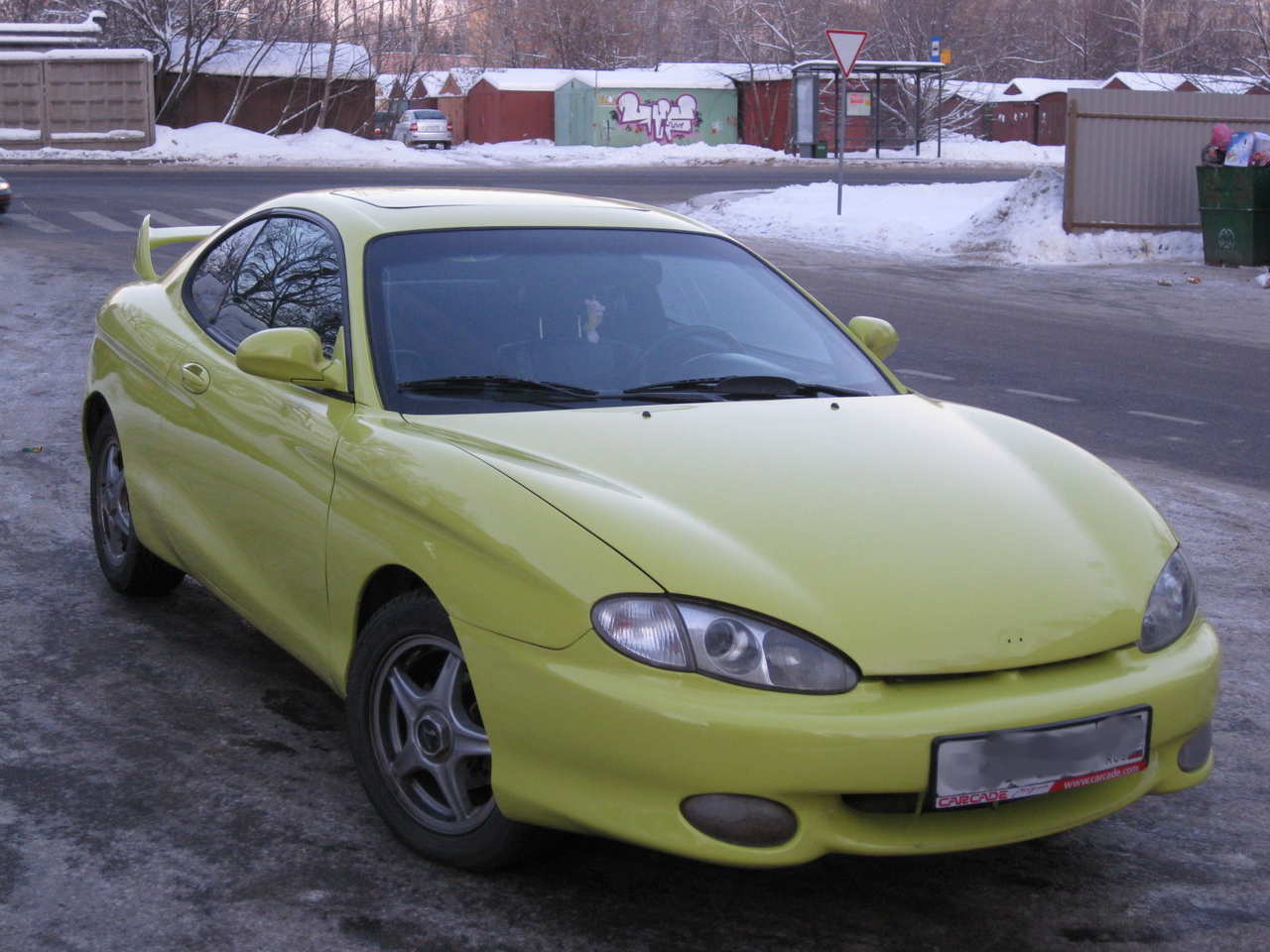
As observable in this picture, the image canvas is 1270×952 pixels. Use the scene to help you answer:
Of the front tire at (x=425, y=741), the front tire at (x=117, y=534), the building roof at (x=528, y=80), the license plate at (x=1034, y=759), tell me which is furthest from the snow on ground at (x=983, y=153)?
the license plate at (x=1034, y=759)

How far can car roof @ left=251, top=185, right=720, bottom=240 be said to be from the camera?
13.7 feet

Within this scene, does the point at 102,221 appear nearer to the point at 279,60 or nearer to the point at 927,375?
the point at 927,375

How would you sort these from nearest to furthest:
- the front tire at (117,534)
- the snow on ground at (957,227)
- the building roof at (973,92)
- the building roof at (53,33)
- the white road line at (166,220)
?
the front tire at (117,534)
the snow on ground at (957,227)
the white road line at (166,220)
the building roof at (53,33)
the building roof at (973,92)

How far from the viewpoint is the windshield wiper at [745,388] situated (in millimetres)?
3879

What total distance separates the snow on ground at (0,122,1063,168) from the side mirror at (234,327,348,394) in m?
36.1

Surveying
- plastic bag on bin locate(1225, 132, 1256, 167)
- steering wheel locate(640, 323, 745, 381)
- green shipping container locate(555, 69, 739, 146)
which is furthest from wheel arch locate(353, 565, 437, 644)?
green shipping container locate(555, 69, 739, 146)

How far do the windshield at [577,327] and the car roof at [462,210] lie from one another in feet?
0.17

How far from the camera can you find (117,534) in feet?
17.1

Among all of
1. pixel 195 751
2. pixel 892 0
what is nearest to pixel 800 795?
pixel 195 751

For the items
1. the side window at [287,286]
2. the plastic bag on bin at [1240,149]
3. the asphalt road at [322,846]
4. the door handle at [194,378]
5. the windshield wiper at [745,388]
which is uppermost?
the plastic bag on bin at [1240,149]

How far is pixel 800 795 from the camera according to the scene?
2750 mm

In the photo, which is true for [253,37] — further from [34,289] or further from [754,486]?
[754,486]

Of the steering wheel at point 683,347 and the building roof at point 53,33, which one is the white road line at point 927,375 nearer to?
the steering wheel at point 683,347

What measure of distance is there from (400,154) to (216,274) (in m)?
40.0
